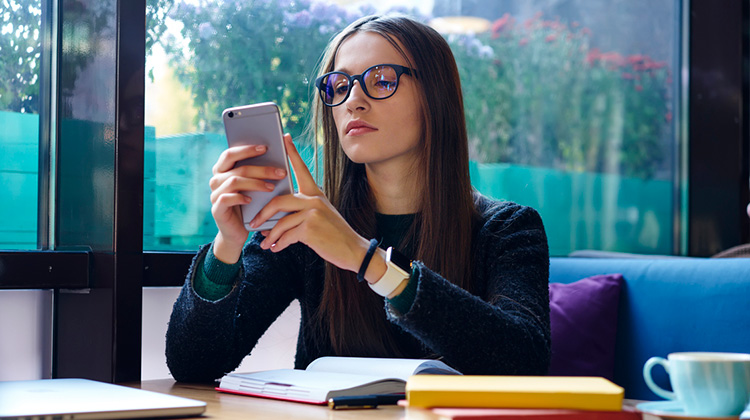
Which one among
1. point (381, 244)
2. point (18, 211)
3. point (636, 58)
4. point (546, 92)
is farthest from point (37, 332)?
point (636, 58)

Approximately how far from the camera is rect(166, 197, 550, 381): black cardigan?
1.17 metres

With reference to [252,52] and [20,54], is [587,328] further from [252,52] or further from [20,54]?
[20,54]

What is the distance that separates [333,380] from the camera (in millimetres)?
1118

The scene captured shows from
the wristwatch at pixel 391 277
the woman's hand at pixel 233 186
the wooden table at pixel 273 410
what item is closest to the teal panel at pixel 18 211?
the woman's hand at pixel 233 186

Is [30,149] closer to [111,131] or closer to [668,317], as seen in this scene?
[111,131]

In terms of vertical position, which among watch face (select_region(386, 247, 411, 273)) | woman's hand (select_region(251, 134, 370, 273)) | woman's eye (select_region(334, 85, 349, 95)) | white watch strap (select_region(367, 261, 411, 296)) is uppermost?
woman's eye (select_region(334, 85, 349, 95))

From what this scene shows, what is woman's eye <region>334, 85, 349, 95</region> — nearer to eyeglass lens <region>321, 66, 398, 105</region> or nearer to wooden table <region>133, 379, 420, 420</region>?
eyeglass lens <region>321, 66, 398, 105</region>

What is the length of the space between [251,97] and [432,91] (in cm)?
69

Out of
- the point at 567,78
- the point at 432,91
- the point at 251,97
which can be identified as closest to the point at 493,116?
the point at 567,78

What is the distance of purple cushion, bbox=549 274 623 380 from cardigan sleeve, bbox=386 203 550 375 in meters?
0.55

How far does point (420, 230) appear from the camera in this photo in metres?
1.56

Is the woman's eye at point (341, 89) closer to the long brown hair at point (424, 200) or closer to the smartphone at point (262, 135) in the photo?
the long brown hair at point (424, 200)

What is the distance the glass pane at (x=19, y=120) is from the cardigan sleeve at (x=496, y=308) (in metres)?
1.01

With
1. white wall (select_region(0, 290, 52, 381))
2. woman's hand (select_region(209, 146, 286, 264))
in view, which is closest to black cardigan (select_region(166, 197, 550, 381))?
woman's hand (select_region(209, 146, 286, 264))
